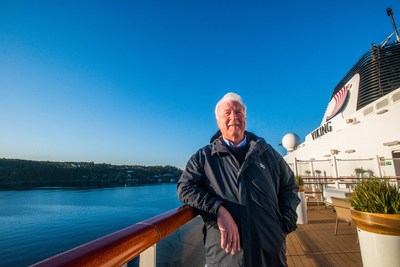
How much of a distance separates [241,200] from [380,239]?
138cm

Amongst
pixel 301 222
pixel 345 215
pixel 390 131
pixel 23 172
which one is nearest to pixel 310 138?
pixel 390 131

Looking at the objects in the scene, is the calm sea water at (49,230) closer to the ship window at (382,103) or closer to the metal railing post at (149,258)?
the metal railing post at (149,258)

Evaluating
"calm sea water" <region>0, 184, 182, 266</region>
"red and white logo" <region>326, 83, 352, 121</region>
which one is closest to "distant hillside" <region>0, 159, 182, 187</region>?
"calm sea water" <region>0, 184, 182, 266</region>

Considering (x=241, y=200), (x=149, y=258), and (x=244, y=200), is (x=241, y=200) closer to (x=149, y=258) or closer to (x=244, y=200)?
(x=244, y=200)

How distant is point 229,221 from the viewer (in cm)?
110

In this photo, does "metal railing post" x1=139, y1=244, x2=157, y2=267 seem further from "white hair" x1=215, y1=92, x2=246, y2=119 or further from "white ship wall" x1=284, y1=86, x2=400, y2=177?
"white ship wall" x1=284, y1=86, x2=400, y2=177

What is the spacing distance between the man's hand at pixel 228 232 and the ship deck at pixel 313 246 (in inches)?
19.0

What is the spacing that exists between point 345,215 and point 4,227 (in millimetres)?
36552

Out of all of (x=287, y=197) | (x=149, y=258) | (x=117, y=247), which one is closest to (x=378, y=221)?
(x=287, y=197)

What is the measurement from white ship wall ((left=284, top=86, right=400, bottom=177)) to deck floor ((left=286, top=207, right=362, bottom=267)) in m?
3.68

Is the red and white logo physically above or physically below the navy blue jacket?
above

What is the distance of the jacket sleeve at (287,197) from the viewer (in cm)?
131

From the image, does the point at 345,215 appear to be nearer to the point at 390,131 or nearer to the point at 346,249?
the point at 346,249

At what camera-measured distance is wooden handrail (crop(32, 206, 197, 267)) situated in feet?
1.73
